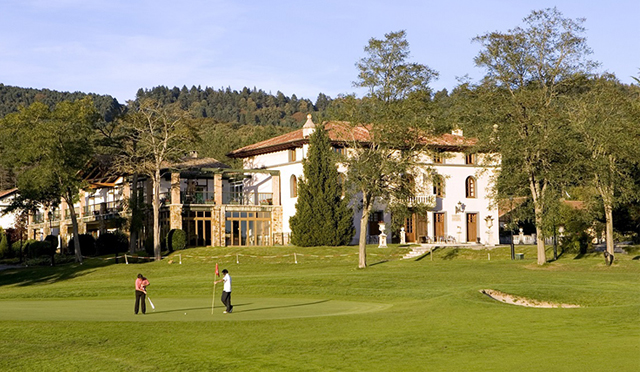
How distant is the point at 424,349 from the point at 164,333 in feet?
22.5

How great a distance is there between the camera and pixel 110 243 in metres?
67.2

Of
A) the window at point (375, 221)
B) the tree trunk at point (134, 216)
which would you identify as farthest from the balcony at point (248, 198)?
the window at point (375, 221)

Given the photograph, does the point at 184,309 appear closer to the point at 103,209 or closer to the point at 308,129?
the point at 308,129

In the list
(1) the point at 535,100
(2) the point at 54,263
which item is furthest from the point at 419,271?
(2) the point at 54,263

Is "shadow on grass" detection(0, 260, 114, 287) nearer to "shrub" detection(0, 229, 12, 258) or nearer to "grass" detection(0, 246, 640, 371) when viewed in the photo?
"grass" detection(0, 246, 640, 371)

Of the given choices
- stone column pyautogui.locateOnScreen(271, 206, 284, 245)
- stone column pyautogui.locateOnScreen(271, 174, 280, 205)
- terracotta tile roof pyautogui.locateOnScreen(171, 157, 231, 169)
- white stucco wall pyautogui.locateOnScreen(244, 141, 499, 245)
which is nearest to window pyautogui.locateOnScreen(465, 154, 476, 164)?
white stucco wall pyautogui.locateOnScreen(244, 141, 499, 245)

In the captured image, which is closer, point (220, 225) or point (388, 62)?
point (388, 62)

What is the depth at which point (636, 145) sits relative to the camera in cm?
4597

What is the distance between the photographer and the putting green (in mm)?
24297

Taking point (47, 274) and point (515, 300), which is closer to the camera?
point (515, 300)

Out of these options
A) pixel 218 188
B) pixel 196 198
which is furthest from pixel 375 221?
pixel 196 198

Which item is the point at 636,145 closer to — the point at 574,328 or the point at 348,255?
the point at 348,255

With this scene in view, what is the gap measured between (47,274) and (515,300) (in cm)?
3463

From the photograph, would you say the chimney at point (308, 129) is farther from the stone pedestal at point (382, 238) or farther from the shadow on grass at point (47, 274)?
the shadow on grass at point (47, 274)
